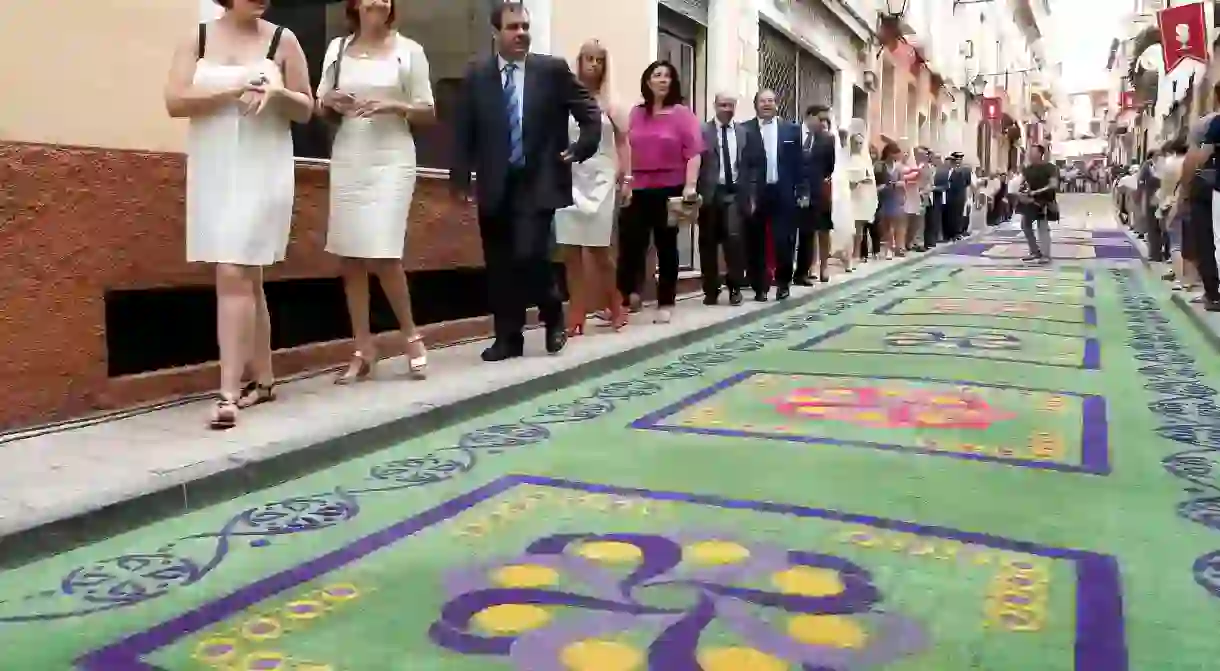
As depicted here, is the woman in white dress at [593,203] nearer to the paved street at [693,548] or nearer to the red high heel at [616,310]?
the red high heel at [616,310]

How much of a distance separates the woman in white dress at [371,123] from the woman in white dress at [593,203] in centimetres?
195

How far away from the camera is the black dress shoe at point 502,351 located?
638cm

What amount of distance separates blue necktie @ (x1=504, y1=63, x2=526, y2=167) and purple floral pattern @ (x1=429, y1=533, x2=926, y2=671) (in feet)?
10.9

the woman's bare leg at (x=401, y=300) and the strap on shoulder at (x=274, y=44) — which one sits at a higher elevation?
the strap on shoulder at (x=274, y=44)

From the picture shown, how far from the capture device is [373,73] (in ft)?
17.4

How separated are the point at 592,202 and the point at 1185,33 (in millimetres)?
14763

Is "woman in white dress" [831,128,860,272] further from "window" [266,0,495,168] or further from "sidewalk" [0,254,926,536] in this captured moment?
"sidewalk" [0,254,926,536]

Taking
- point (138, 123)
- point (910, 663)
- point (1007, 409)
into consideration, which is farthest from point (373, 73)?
point (910, 663)

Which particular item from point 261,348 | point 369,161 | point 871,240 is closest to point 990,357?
point 369,161

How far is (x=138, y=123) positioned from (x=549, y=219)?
2.24m

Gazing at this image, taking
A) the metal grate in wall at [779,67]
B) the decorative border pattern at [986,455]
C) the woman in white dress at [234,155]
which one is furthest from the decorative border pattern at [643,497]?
the metal grate in wall at [779,67]

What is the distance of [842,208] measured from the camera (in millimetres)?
13742

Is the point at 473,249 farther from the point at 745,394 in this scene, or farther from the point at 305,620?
the point at 305,620

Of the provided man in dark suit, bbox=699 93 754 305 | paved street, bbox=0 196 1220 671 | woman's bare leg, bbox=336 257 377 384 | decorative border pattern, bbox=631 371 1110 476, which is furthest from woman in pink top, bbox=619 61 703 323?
woman's bare leg, bbox=336 257 377 384
